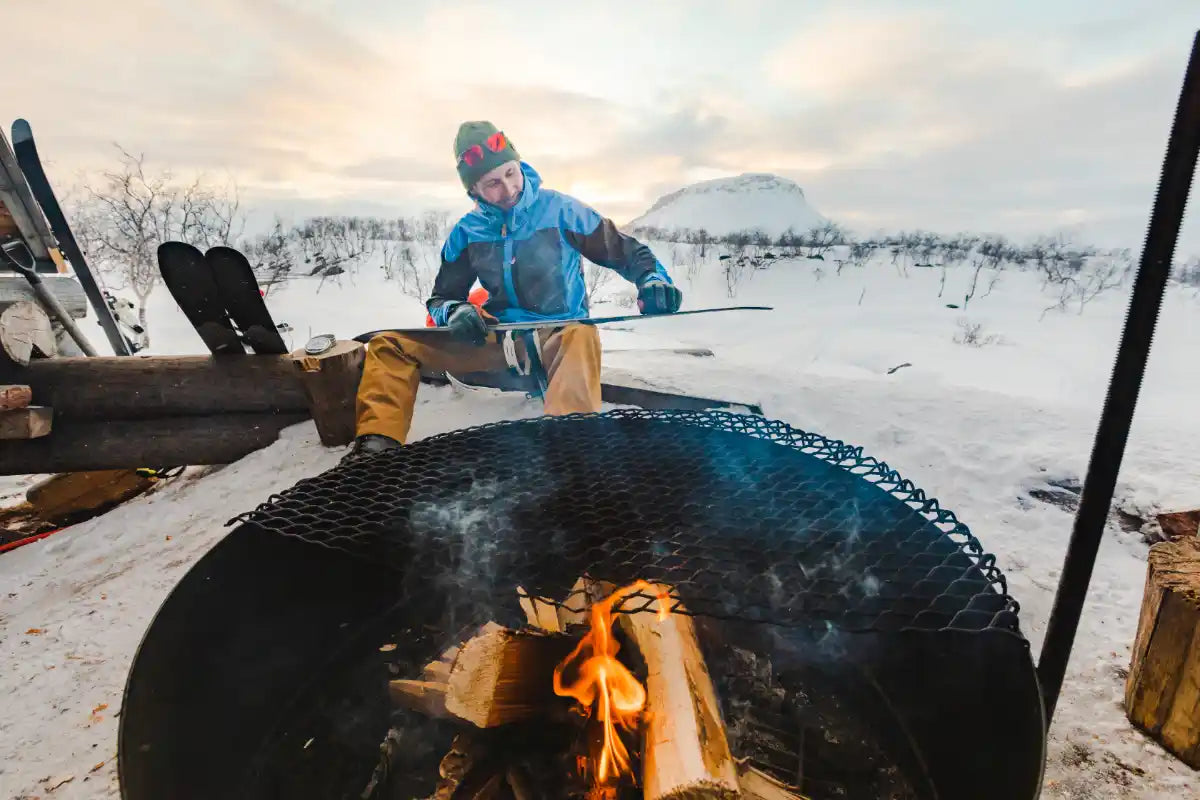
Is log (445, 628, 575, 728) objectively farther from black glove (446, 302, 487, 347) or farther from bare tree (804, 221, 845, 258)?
bare tree (804, 221, 845, 258)

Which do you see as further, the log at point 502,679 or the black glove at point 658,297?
the black glove at point 658,297

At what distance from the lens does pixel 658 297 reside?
3053 millimetres

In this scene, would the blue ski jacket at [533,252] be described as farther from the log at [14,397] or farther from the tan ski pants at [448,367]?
the log at [14,397]

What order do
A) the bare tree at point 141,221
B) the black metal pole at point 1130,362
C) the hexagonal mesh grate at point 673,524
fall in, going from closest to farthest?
1. the black metal pole at point 1130,362
2. the hexagonal mesh grate at point 673,524
3. the bare tree at point 141,221

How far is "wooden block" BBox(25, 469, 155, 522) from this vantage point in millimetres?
3516

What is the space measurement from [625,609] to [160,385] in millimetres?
3512

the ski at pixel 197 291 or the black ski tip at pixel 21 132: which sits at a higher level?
the black ski tip at pixel 21 132

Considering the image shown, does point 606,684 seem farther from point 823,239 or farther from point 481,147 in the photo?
point 823,239

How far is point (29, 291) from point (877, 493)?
20.8ft

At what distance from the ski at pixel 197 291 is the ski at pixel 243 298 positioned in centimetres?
3

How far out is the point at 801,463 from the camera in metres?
1.87

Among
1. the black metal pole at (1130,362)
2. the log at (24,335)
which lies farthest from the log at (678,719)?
the log at (24,335)

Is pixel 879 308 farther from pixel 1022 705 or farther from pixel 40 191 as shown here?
pixel 40 191

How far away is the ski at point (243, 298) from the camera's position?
8.91 feet
